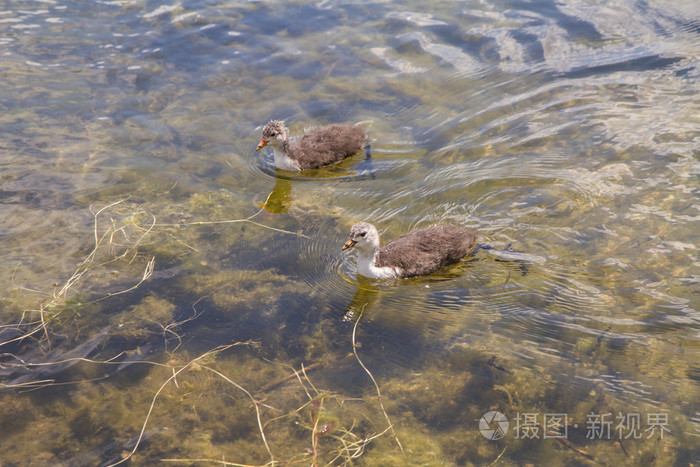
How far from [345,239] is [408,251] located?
0.99m

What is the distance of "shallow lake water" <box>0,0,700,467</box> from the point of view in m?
4.78

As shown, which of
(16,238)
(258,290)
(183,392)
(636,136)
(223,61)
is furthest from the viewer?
(223,61)

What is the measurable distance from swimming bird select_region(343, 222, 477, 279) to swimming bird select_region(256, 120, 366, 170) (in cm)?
235

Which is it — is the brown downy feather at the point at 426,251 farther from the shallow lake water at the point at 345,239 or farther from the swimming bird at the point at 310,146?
the swimming bird at the point at 310,146

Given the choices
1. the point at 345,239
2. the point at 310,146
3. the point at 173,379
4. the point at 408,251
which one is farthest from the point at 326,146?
the point at 173,379

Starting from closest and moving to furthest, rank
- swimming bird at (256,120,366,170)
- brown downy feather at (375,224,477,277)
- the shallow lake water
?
the shallow lake water < brown downy feather at (375,224,477,277) < swimming bird at (256,120,366,170)

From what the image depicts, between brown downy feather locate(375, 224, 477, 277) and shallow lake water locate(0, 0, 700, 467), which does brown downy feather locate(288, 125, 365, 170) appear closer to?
shallow lake water locate(0, 0, 700, 467)

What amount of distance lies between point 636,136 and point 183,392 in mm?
6711

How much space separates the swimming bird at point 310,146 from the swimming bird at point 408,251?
2352 mm

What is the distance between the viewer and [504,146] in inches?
325

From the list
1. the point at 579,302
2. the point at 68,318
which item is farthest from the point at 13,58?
the point at 579,302

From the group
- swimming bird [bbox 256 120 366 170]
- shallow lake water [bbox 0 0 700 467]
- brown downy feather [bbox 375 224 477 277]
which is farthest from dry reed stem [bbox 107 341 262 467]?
swimming bird [bbox 256 120 366 170]

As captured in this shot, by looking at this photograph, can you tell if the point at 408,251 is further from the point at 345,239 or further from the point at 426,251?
the point at 345,239

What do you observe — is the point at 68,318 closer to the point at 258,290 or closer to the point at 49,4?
the point at 258,290
